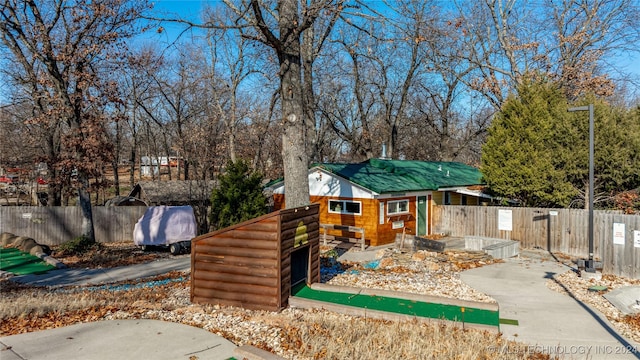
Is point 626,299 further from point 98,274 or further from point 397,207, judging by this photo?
A: point 98,274

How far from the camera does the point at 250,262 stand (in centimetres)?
795

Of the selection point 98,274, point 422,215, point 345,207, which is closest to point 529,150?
point 422,215

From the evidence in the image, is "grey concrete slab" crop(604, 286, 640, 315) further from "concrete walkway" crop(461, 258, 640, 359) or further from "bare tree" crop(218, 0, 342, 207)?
"bare tree" crop(218, 0, 342, 207)

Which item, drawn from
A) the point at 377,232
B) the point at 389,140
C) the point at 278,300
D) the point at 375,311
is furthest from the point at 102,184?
the point at 389,140

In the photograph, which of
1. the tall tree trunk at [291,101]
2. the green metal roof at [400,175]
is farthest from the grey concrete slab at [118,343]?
the green metal roof at [400,175]

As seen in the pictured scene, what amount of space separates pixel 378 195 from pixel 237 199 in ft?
19.6

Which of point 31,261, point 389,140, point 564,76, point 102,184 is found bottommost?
point 31,261

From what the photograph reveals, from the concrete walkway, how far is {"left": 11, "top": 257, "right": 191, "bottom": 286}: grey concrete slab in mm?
9581

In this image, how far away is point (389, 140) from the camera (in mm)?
32812

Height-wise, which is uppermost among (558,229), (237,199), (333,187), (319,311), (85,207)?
(333,187)

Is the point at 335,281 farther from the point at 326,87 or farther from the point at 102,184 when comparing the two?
the point at 326,87

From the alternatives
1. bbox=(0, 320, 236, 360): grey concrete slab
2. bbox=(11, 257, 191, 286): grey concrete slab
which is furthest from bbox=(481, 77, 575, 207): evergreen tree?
bbox=(0, 320, 236, 360): grey concrete slab

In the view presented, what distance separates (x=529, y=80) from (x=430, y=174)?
7062 millimetres

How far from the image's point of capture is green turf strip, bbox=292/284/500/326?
7.39 metres
